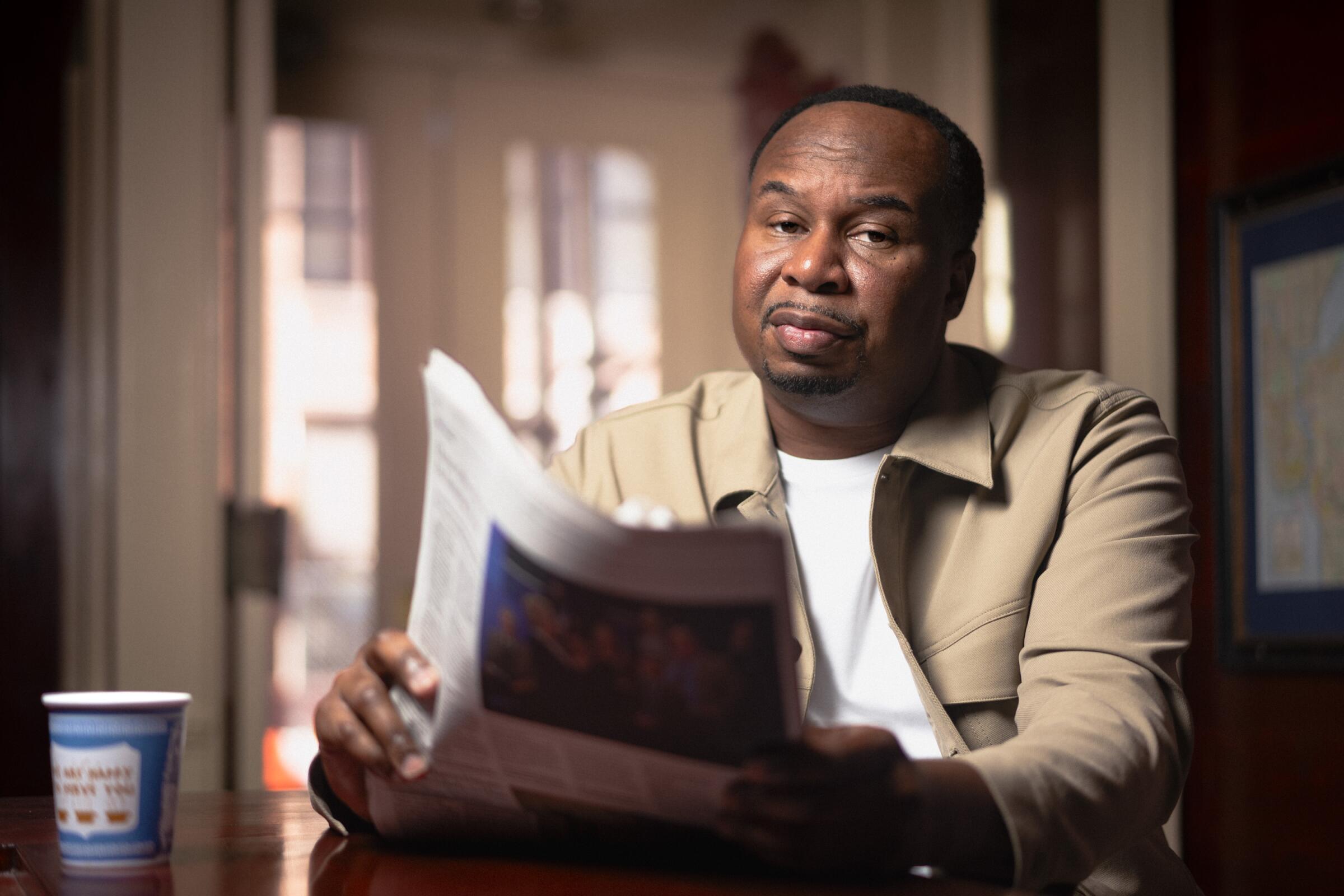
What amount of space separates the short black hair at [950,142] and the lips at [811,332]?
21 cm

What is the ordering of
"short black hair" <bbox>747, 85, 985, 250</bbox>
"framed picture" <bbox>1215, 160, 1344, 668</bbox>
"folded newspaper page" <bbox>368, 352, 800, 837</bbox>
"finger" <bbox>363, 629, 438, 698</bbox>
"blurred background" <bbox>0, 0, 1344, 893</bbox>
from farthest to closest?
"blurred background" <bbox>0, 0, 1344, 893</bbox>, "framed picture" <bbox>1215, 160, 1344, 668</bbox>, "short black hair" <bbox>747, 85, 985, 250</bbox>, "finger" <bbox>363, 629, 438, 698</bbox>, "folded newspaper page" <bbox>368, 352, 800, 837</bbox>

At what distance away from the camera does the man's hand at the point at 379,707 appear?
0.81m

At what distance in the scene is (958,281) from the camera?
58.0 inches

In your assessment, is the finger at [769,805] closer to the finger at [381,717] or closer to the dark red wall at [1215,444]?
the finger at [381,717]

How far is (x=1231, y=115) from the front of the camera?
2312mm

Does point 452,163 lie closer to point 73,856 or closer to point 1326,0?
point 1326,0

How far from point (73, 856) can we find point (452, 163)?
3.74m

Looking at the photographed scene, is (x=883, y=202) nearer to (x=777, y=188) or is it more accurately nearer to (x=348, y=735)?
(x=777, y=188)

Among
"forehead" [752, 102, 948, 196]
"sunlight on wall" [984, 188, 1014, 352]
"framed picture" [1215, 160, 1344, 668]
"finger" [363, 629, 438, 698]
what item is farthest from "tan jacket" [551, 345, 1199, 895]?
"sunlight on wall" [984, 188, 1014, 352]

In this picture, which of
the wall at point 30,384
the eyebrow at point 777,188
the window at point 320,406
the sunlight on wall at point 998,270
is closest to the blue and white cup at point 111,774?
the eyebrow at point 777,188

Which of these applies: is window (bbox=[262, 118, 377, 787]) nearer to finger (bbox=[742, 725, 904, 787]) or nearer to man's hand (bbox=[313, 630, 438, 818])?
man's hand (bbox=[313, 630, 438, 818])

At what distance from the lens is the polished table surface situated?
767mm

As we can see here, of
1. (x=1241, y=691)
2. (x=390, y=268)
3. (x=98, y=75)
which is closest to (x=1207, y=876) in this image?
(x=1241, y=691)

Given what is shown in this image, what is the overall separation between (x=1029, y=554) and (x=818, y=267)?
1.14ft
